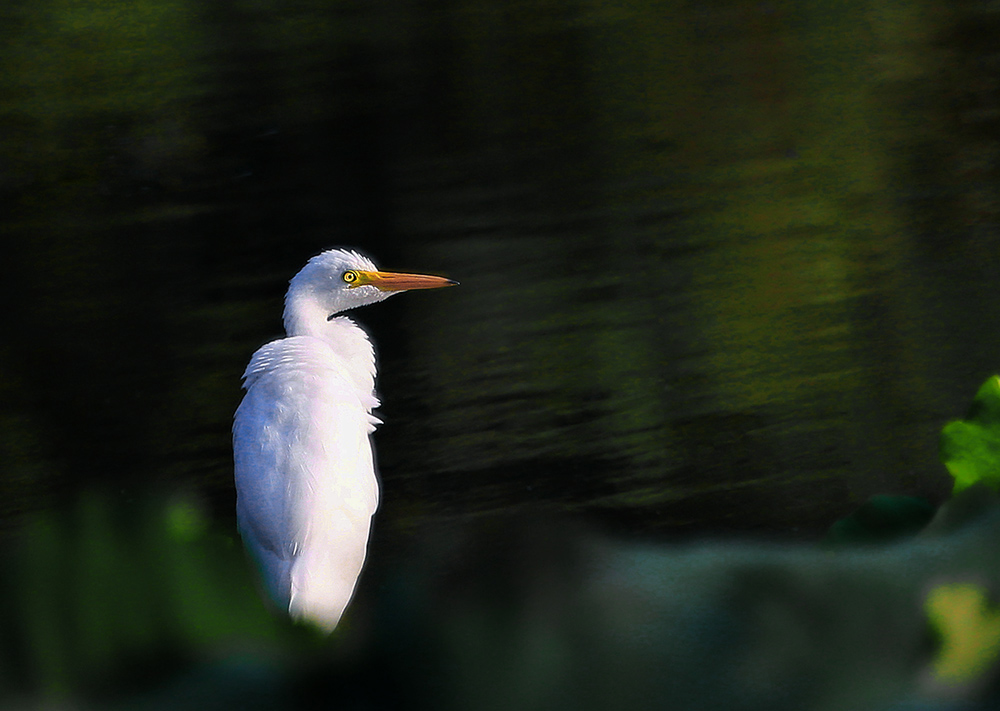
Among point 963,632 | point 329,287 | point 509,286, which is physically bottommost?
point 509,286

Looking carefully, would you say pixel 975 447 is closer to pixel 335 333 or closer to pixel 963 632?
pixel 963 632

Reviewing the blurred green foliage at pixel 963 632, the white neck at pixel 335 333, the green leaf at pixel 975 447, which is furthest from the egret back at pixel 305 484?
the blurred green foliage at pixel 963 632

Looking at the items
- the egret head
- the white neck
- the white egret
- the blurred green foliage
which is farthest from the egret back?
the blurred green foliage

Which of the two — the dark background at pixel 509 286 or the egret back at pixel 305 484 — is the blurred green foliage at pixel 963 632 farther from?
the egret back at pixel 305 484

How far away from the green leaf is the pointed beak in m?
2.98

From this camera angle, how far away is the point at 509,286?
6.09 metres

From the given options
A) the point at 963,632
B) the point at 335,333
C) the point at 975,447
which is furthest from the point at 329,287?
the point at 963,632

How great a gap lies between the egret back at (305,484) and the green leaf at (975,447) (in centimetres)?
167

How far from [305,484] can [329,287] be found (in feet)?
4.16

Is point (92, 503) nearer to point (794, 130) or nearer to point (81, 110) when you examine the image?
point (794, 130)

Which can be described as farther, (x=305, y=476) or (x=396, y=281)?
(x=396, y=281)

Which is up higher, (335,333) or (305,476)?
(335,333)

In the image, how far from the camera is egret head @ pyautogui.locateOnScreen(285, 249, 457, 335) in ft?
12.4

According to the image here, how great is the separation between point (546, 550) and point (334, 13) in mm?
14893
